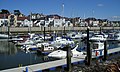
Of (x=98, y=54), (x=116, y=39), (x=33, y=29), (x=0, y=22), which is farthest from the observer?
(x=0, y=22)

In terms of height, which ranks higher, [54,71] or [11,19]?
[11,19]

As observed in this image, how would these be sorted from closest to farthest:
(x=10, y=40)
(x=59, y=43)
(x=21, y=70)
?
(x=21, y=70) → (x=59, y=43) → (x=10, y=40)

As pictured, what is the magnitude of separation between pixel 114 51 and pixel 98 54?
18.9 feet

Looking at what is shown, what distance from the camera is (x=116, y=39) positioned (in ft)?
205

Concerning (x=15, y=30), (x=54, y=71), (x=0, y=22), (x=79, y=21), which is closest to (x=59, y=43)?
(x=54, y=71)

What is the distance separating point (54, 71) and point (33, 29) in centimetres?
6450

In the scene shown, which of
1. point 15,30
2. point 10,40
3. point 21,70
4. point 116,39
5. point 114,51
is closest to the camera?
point 21,70

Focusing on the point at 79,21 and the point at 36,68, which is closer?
the point at 36,68

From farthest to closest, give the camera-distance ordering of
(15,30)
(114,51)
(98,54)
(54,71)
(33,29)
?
(33,29)
(15,30)
(114,51)
(98,54)
(54,71)

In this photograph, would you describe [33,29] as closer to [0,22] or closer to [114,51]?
[0,22]

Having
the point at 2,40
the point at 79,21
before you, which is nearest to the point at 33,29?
the point at 2,40

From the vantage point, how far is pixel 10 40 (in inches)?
2267

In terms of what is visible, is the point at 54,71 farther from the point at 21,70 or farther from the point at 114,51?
the point at 114,51

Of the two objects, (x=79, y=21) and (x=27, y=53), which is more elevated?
(x=79, y=21)
